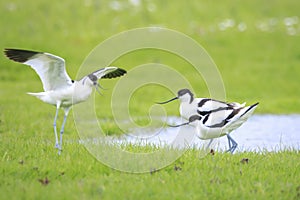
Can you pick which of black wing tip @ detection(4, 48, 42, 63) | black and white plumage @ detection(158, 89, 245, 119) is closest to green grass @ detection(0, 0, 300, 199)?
black and white plumage @ detection(158, 89, 245, 119)

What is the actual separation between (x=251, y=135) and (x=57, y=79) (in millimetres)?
4871

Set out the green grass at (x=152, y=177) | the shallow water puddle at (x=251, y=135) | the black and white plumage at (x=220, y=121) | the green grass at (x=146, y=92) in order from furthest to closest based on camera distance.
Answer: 1. the shallow water puddle at (x=251, y=135)
2. the black and white plumage at (x=220, y=121)
3. the green grass at (x=146, y=92)
4. the green grass at (x=152, y=177)

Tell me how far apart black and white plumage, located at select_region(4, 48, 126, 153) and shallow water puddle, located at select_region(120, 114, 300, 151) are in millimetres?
1913

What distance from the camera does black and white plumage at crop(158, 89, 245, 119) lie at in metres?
8.30

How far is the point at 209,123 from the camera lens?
26.4ft

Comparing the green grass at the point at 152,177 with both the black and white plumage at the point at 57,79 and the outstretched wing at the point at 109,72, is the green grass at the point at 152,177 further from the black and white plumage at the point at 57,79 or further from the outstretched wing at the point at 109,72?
the outstretched wing at the point at 109,72

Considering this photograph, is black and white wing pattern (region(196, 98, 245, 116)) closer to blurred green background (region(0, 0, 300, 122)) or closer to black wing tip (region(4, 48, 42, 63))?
black wing tip (region(4, 48, 42, 63))

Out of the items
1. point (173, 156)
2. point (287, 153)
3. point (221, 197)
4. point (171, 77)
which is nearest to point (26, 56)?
point (173, 156)

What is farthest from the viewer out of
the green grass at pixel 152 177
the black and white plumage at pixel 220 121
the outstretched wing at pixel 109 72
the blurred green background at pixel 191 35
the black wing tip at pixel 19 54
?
the blurred green background at pixel 191 35

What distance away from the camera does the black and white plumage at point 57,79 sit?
741cm

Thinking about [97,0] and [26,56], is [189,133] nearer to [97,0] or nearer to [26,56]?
[26,56]

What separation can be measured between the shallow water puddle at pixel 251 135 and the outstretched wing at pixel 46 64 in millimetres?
2140

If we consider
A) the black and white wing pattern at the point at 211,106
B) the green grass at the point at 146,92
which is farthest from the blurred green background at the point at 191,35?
the black and white wing pattern at the point at 211,106

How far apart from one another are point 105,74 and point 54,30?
52.4 ft
